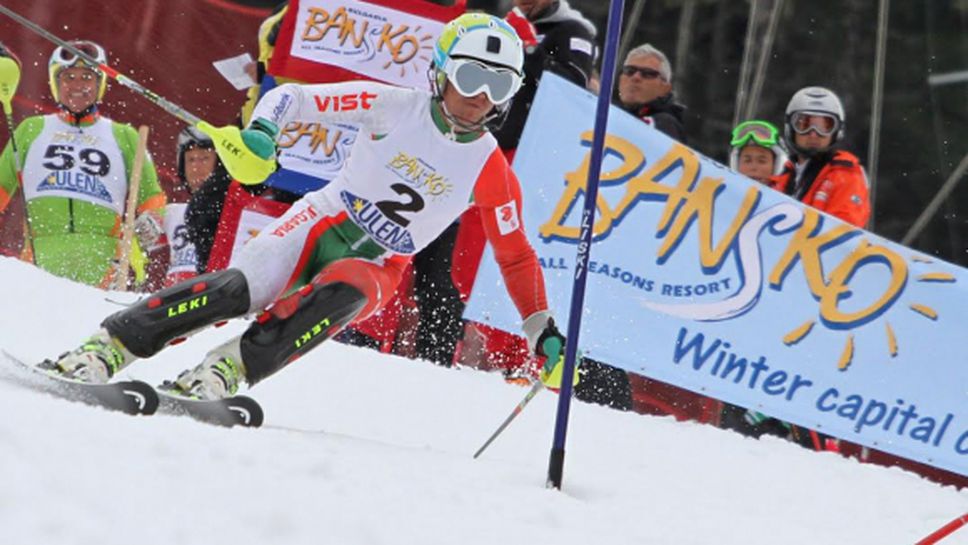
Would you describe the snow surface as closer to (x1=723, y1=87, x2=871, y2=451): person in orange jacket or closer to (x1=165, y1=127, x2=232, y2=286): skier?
(x1=723, y1=87, x2=871, y2=451): person in orange jacket

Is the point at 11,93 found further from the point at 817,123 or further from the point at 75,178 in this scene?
the point at 817,123

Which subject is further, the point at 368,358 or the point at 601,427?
the point at 368,358

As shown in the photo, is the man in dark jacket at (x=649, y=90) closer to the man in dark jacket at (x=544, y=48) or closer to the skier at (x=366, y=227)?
the man in dark jacket at (x=544, y=48)

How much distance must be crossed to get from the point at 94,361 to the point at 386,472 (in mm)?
1277

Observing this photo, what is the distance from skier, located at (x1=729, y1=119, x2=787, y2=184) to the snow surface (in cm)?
149

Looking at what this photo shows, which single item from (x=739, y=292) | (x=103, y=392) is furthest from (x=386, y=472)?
(x=739, y=292)

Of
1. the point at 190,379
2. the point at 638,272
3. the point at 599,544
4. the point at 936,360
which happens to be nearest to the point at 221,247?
the point at 638,272

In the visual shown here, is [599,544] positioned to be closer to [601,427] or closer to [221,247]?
[601,427]

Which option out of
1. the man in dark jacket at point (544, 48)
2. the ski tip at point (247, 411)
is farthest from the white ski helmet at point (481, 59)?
the man in dark jacket at point (544, 48)

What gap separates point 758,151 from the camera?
824cm

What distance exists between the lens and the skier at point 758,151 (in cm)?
820

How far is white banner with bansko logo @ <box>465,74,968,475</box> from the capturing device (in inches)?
280

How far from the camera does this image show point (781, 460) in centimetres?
697

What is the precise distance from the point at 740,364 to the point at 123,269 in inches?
144
